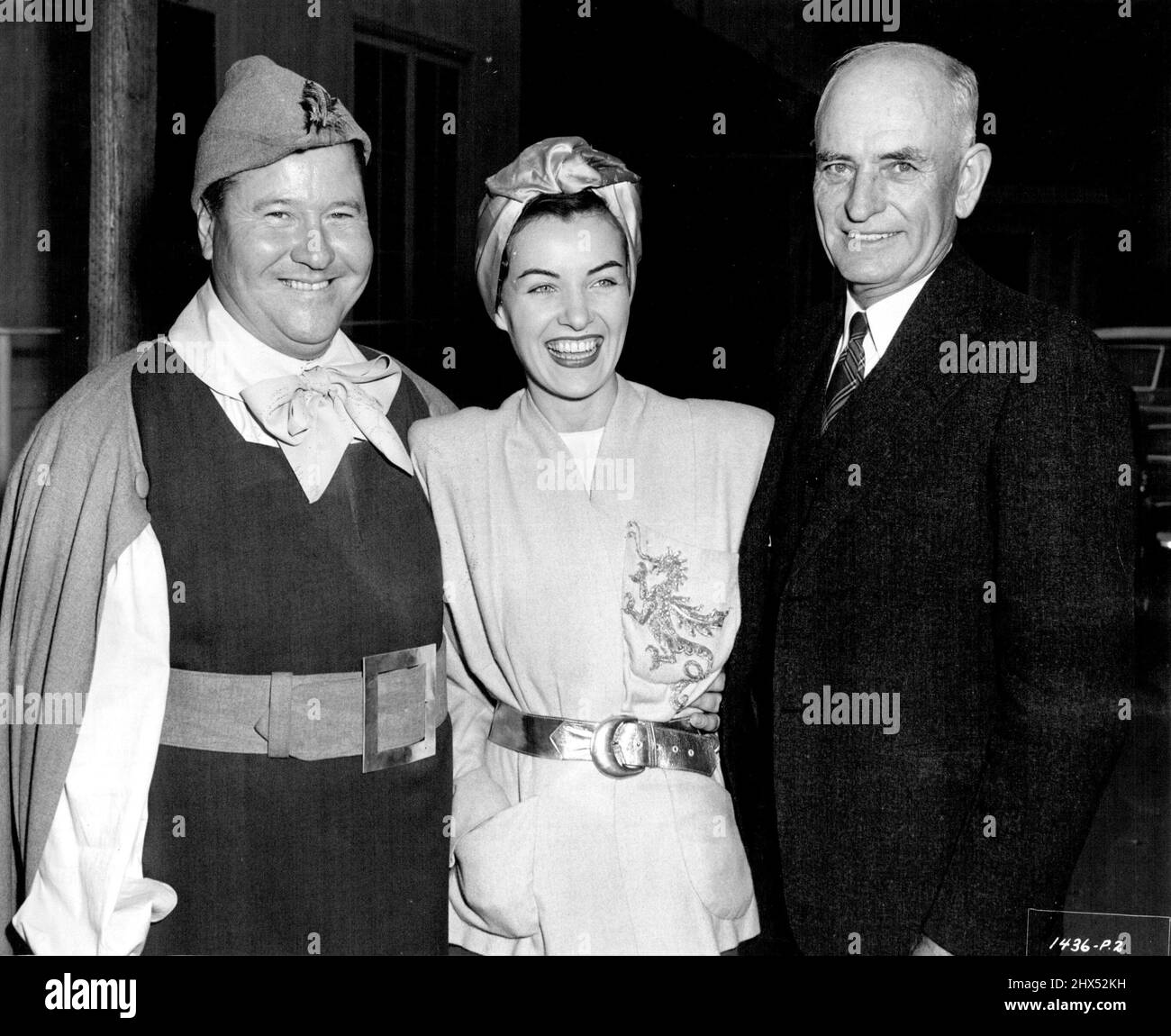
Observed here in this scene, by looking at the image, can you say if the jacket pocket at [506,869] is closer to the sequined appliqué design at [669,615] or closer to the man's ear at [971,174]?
the sequined appliqué design at [669,615]

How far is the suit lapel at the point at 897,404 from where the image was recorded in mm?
2412

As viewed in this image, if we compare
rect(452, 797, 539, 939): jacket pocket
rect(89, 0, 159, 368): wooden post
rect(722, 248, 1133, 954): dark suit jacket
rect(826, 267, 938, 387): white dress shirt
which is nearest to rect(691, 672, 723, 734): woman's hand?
rect(722, 248, 1133, 954): dark suit jacket

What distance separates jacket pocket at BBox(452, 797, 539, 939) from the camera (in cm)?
262

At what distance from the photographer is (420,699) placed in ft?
9.12

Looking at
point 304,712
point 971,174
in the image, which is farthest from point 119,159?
point 971,174

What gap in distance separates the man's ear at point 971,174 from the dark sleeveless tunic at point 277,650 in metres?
1.23

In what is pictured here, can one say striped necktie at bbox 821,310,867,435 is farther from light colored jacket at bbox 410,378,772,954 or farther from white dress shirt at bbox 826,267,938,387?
light colored jacket at bbox 410,378,772,954

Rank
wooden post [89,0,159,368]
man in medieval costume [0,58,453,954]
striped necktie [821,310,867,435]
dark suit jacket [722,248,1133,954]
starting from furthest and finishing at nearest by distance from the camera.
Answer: wooden post [89,0,159,368] < man in medieval costume [0,58,453,954] < striped necktie [821,310,867,435] < dark suit jacket [722,248,1133,954]

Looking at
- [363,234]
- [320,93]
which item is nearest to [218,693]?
[363,234]

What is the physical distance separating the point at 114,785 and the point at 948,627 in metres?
1.60

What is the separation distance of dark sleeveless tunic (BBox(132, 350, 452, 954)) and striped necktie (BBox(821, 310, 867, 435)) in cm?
85

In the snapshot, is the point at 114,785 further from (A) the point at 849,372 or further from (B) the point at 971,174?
(B) the point at 971,174

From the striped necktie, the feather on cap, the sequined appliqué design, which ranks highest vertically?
the feather on cap

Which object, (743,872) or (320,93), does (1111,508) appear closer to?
(743,872)
